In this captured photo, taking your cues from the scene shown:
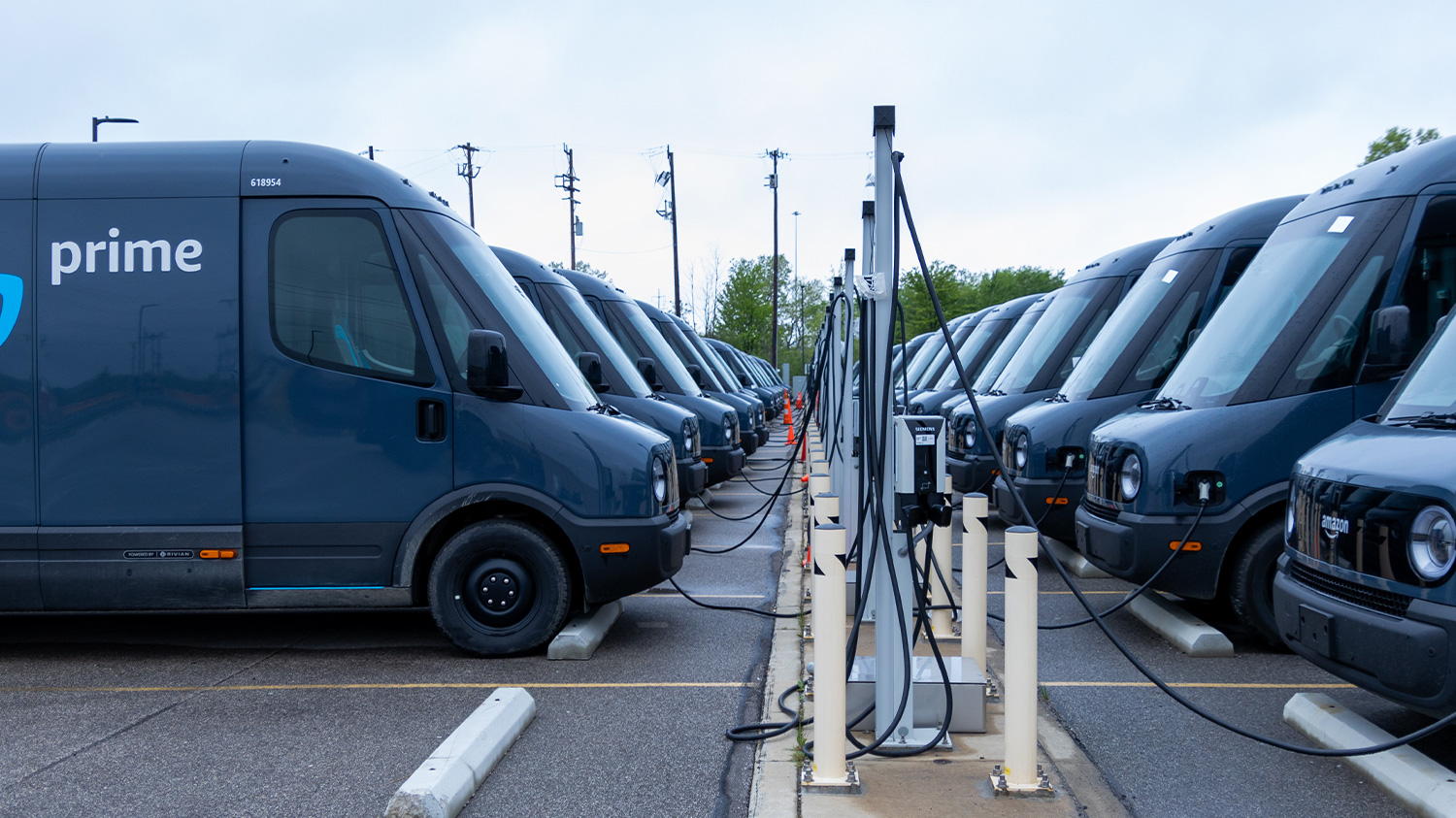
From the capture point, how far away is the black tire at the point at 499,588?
5.88 metres

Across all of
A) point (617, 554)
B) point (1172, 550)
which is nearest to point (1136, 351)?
point (1172, 550)

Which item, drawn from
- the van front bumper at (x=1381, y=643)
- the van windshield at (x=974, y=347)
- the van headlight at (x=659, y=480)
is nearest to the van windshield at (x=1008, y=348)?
the van windshield at (x=974, y=347)

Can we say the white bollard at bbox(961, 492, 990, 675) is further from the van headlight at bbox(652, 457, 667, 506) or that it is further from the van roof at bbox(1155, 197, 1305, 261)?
the van roof at bbox(1155, 197, 1305, 261)

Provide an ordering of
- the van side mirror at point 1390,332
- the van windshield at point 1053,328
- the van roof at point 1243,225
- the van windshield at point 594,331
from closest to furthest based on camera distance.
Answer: the van side mirror at point 1390,332, the van roof at point 1243,225, the van windshield at point 1053,328, the van windshield at point 594,331

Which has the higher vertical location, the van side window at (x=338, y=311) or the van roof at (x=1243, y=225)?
the van roof at (x=1243, y=225)

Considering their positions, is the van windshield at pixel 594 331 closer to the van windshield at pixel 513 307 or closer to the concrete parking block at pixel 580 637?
the van windshield at pixel 513 307

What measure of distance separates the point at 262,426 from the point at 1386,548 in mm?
5297

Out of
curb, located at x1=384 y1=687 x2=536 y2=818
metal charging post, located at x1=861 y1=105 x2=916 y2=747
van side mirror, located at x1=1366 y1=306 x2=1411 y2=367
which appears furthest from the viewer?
van side mirror, located at x1=1366 y1=306 x2=1411 y2=367

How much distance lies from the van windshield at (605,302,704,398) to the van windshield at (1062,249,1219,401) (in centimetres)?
524

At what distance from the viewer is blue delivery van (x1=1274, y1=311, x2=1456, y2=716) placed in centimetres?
352

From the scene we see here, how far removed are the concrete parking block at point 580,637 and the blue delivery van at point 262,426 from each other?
0.39ft

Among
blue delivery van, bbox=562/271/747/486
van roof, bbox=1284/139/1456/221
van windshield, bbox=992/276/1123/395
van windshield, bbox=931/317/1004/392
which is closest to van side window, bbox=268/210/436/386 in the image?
van roof, bbox=1284/139/1456/221

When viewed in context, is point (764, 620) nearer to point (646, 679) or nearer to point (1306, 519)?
point (646, 679)

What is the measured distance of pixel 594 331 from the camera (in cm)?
1096
